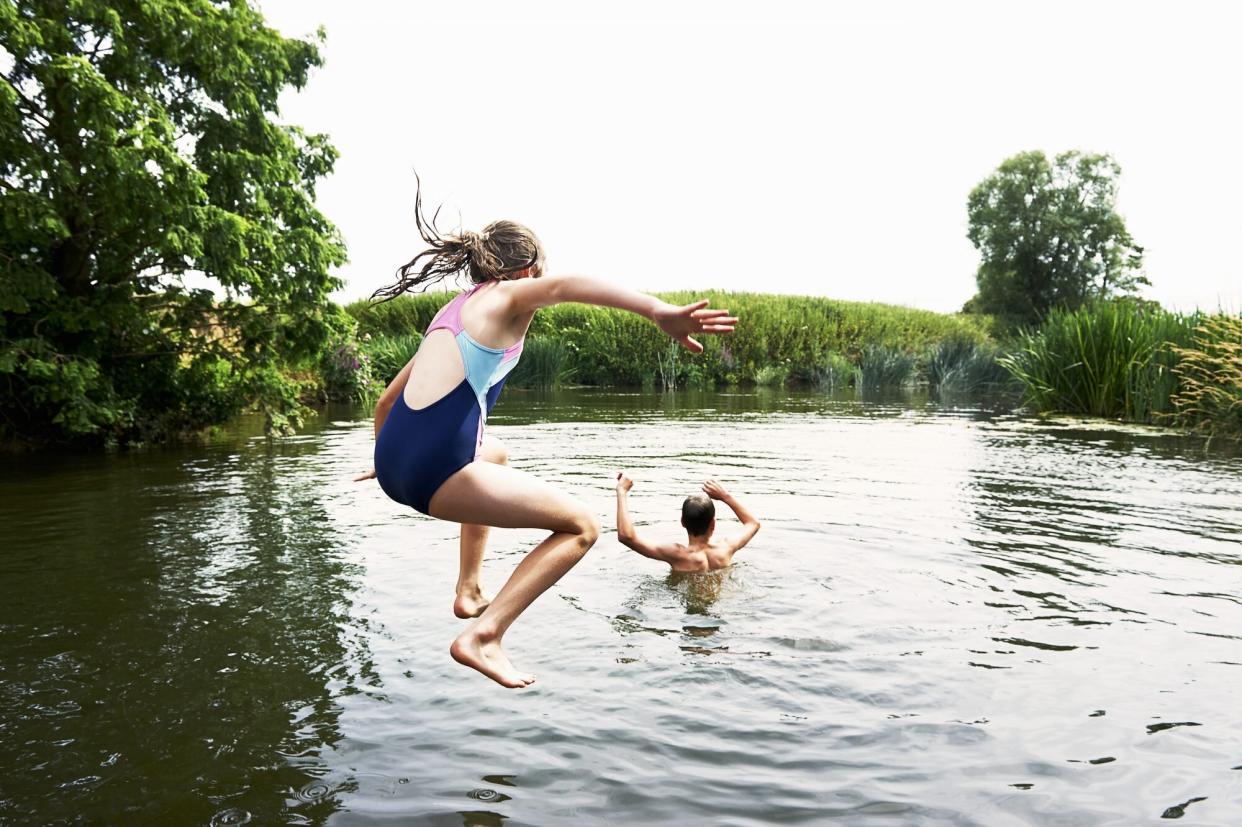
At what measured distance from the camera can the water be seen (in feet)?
11.8

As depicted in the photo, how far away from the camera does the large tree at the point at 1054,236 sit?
56.0 metres

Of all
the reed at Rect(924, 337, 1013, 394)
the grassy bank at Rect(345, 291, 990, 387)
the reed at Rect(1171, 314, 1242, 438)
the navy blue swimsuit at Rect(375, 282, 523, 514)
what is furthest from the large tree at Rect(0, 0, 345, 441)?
the reed at Rect(924, 337, 1013, 394)

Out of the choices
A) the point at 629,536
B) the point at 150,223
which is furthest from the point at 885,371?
the point at 629,536

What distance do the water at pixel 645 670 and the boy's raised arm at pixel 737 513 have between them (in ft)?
0.69

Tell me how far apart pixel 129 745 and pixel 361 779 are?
44.8 inches

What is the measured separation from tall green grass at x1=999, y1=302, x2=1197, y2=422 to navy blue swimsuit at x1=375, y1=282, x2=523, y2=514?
1674cm

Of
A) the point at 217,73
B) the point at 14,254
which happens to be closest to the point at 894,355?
the point at 217,73

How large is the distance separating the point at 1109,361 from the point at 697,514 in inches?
611

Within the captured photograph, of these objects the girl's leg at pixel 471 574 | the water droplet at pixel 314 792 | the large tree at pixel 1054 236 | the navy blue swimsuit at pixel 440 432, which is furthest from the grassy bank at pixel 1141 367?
the large tree at pixel 1054 236

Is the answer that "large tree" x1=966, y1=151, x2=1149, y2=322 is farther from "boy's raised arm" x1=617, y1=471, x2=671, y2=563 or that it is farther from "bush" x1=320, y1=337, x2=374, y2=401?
"boy's raised arm" x1=617, y1=471, x2=671, y2=563

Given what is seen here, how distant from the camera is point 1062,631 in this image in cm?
557

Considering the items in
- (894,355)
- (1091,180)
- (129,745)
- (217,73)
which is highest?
(1091,180)

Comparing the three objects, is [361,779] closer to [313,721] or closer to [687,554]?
[313,721]

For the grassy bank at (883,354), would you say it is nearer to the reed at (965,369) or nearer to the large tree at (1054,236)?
the reed at (965,369)
